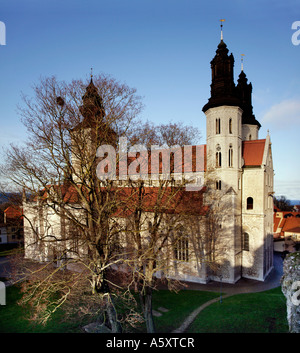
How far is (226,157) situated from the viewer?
23391mm

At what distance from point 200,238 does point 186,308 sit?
662cm

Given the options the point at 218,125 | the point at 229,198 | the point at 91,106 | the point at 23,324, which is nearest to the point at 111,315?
the point at 23,324

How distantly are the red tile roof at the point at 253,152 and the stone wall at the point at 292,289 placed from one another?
16.3 meters

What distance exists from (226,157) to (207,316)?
1458 centimetres

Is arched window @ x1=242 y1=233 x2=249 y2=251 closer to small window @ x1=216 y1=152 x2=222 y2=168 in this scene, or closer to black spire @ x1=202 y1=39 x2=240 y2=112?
small window @ x1=216 y1=152 x2=222 y2=168

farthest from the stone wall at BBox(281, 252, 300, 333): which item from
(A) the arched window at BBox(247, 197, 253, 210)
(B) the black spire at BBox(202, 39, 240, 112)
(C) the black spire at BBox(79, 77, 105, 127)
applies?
(B) the black spire at BBox(202, 39, 240, 112)

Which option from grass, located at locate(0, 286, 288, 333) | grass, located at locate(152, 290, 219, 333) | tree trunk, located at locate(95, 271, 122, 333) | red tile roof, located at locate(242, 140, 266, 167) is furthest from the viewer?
red tile roof, located at locate(242, 140, 266, 167)

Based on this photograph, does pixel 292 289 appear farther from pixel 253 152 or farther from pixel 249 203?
pixel 253 152

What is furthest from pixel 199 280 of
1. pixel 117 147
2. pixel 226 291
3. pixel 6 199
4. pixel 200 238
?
pixel 6 199

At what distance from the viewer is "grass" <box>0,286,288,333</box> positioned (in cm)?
1342

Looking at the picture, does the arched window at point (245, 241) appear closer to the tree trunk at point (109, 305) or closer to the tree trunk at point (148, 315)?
the tree trunk at point (148, 315)

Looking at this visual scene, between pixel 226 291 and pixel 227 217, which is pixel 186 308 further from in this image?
pixel 227 217

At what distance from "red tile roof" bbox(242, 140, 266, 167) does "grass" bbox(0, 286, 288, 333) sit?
12.9m

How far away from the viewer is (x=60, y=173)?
11758 mm
